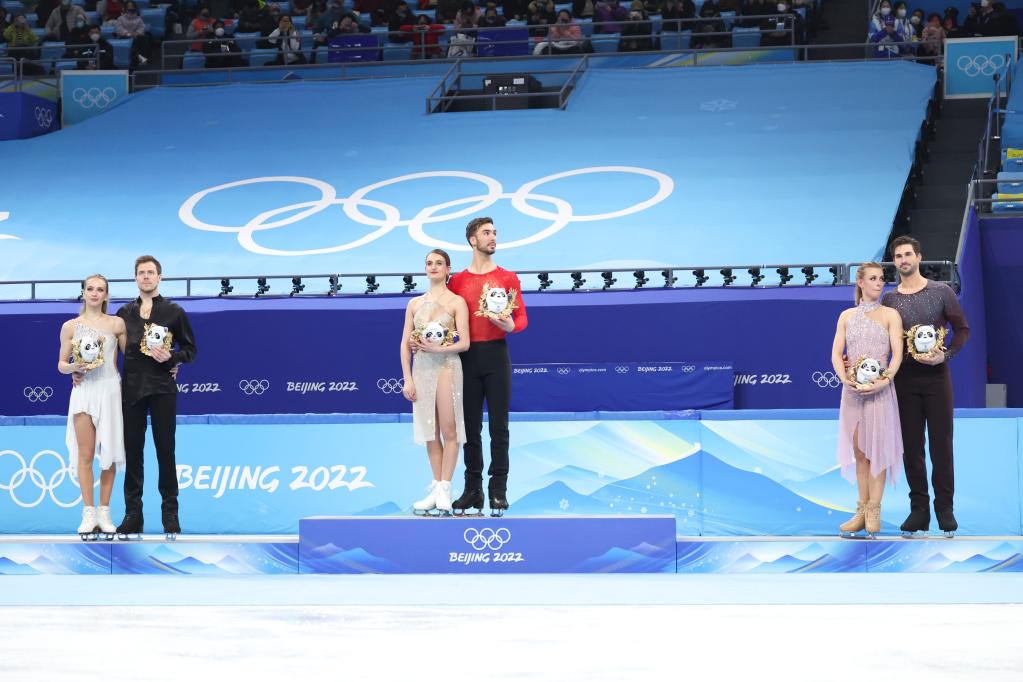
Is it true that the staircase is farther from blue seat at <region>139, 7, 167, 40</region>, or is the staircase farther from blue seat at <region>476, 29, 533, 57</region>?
blue seat at <region>139, 7, 167, 40</region>

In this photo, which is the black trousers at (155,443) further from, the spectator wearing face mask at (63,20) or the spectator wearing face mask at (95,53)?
the spectator wearing face mask at (63,20)

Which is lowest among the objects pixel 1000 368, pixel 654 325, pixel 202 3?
pixel 1000 368

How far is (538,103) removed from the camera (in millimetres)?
18969

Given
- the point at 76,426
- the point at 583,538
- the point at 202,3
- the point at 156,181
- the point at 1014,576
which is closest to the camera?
the point at 1014,576

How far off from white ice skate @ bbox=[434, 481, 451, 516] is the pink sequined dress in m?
2.42

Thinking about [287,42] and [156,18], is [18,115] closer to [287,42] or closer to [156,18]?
[156,18]

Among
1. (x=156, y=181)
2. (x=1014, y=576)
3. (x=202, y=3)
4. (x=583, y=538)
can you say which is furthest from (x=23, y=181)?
(x=1014, y=576)

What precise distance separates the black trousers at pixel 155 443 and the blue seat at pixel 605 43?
13331 mm

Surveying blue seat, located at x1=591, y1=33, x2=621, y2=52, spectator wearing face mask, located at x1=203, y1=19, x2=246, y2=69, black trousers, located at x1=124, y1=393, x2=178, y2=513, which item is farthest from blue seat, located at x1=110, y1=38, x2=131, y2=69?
black trousers, located at x1=124, y1=393, x2=178, y2=513

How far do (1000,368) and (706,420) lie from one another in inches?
307

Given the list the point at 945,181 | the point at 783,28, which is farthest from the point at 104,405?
the point at 783,28

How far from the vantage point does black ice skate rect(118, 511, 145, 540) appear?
828cm

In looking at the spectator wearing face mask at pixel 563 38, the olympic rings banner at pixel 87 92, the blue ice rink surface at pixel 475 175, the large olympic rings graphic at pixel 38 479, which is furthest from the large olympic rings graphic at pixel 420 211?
the large olympic rings graphic at pixel 38 479

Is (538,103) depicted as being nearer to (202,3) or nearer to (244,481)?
(202,3)
